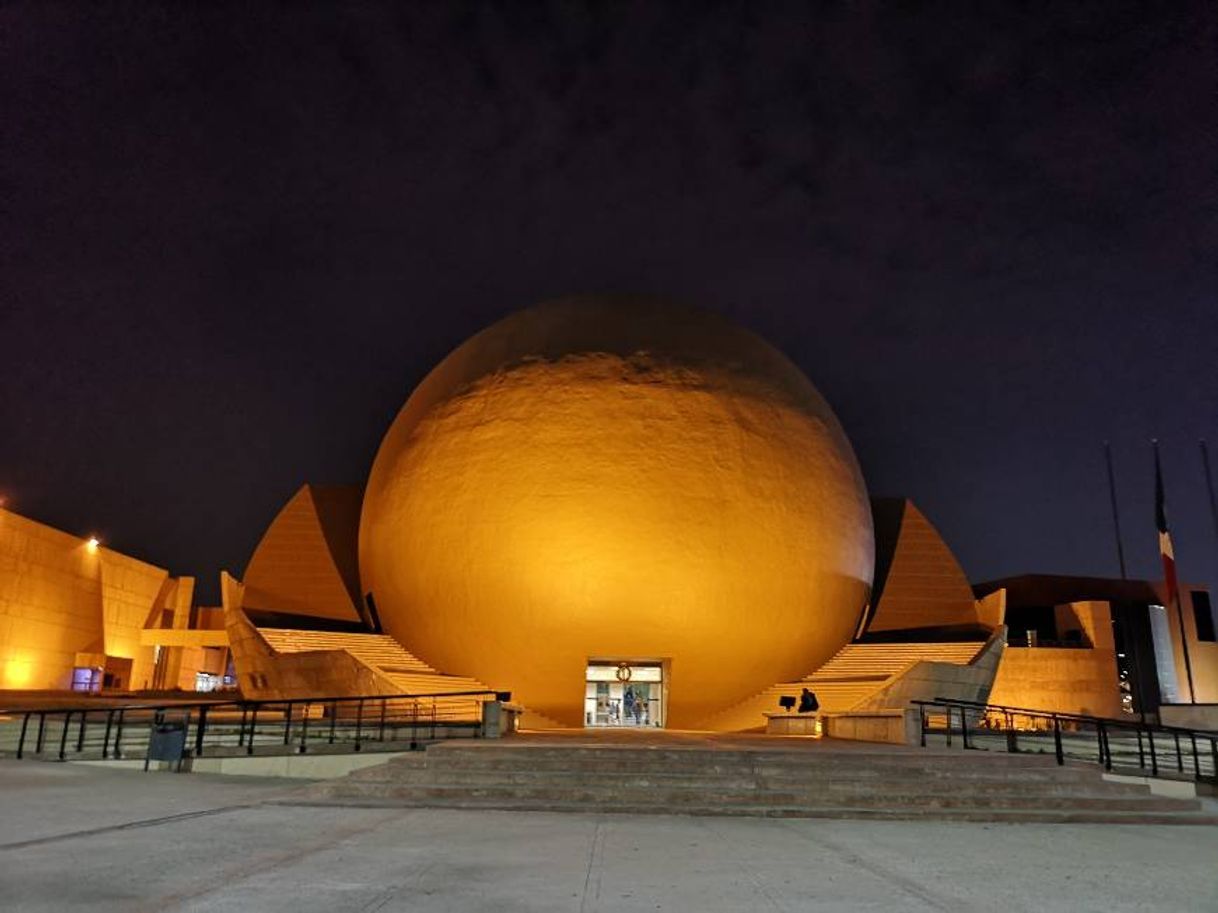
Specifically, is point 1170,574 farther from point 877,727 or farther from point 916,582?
point 877,727

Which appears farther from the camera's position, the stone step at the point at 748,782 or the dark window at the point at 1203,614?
the dark window at the point at 1203,614

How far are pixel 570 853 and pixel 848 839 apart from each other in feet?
9.01

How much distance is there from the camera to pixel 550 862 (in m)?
6.43

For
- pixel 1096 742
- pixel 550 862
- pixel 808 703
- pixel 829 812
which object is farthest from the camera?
pixel 808 703

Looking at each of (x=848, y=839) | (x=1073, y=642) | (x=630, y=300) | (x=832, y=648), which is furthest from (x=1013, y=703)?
(x=848, y=839)

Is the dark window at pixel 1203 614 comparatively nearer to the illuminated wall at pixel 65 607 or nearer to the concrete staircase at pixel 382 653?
the concrete staircase at pixel 382 653

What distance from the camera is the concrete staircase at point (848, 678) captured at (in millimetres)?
22516

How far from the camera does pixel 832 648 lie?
24.6m

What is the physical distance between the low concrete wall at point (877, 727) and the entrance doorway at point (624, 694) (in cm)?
523

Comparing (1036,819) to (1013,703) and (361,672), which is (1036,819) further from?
(1013,703)

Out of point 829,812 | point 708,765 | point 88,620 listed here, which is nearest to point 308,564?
point 708,765

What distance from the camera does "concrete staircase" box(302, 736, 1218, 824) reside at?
997 cm

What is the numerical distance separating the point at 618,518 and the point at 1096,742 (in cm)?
1141

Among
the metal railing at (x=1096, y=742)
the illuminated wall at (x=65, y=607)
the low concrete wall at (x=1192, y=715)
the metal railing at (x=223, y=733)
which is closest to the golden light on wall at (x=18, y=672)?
the illuminated wall at (x=65, y=607)
